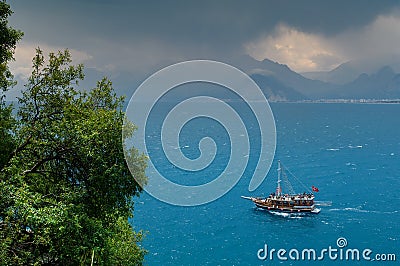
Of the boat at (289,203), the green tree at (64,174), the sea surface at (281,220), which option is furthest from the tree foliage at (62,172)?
the boat at (289,203)

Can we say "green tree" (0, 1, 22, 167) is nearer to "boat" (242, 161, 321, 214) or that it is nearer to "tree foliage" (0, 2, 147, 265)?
"tree foliage" (0, 2, 147, 265)

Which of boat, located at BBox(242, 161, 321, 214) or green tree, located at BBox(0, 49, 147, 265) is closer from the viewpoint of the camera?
green tree, located at BBox(0, 49, 147, 265)

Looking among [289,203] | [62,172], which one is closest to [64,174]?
[62,172]

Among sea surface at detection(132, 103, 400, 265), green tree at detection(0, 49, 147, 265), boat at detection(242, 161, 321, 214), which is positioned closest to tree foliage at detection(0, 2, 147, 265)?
green tree at detection(0, 49, 147, 265)

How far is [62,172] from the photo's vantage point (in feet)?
28.5

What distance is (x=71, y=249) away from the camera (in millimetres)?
7039

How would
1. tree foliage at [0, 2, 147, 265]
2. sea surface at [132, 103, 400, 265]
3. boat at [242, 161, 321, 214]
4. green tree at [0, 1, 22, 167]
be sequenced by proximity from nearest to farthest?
tree foliage at [0, 2, 147, 265] → green tree at [0, 1, 22, 167] → sea surface at [132, 103, 400, 265] → boat at [242, 161, 321, 214]

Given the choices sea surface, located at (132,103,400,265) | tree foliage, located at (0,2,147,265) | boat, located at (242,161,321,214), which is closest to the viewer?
tree foliage, located at (0,2,147,265)

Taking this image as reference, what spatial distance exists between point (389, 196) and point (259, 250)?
72.0 feet

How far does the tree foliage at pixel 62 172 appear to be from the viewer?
649 cm

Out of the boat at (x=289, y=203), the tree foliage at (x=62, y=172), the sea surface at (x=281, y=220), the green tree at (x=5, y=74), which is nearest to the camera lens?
the tree foliage at (x=62, y=172)

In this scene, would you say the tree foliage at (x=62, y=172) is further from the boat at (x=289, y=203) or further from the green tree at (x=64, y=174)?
the boat at (x=289, y=203)

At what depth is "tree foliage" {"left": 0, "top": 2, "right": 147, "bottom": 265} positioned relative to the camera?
6488 mm

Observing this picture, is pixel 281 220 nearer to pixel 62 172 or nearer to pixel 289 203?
pixel 289 203
